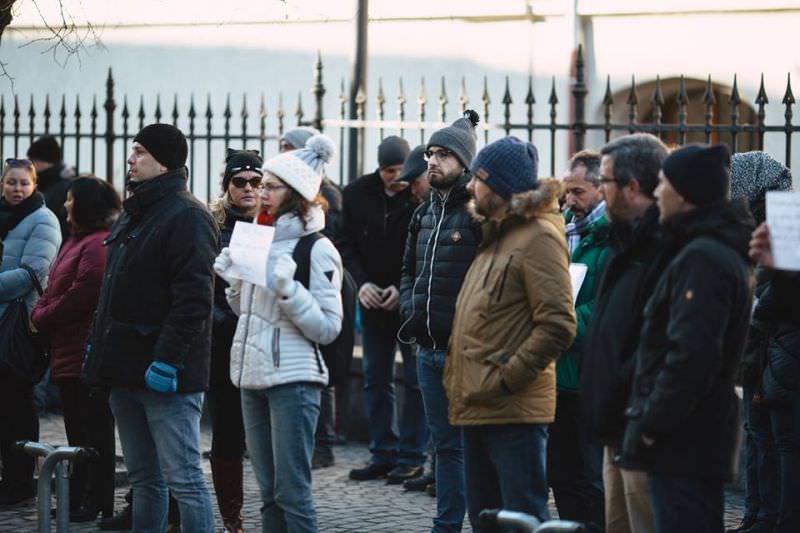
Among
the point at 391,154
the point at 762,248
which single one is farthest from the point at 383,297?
the point at 762,248

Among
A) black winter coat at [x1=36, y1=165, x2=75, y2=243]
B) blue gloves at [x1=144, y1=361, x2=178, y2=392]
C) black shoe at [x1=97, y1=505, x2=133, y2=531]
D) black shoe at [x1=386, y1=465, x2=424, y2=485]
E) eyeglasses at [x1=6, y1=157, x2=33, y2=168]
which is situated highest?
black winter coat at [x1=36, y1=165, x2=75, y2=243]

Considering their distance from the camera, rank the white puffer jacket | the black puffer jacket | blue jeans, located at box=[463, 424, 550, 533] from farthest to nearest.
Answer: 1. the black puffer jacket
2. the white puffer jacket
3. blue jeans, located at box=[463, 424, 550, 533]

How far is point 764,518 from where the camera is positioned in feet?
25.2

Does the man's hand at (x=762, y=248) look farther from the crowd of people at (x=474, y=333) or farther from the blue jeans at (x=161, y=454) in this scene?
the blue jeans at (x=161, y=454)

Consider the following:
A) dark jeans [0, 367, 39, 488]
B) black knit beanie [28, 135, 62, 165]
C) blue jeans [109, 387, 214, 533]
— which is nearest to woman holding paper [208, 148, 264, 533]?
blue jeans [109, 387, 214, 533]

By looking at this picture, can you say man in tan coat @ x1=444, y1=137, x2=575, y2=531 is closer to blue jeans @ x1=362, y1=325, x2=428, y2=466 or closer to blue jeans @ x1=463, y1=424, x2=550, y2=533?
blue jeans @ x1=463, y1=424, x2=550, y2=533

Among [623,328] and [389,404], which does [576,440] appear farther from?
[389,404]

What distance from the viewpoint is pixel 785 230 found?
16.8 ft

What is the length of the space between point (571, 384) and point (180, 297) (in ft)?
5.71

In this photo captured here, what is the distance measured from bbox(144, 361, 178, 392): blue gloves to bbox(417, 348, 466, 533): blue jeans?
1.32 m

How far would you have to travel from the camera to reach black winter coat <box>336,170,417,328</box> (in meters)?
9.65

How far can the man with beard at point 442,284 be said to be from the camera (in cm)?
727

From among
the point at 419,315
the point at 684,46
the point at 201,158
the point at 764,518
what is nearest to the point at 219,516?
the point at 419,315

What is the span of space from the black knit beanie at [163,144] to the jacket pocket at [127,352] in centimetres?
76
